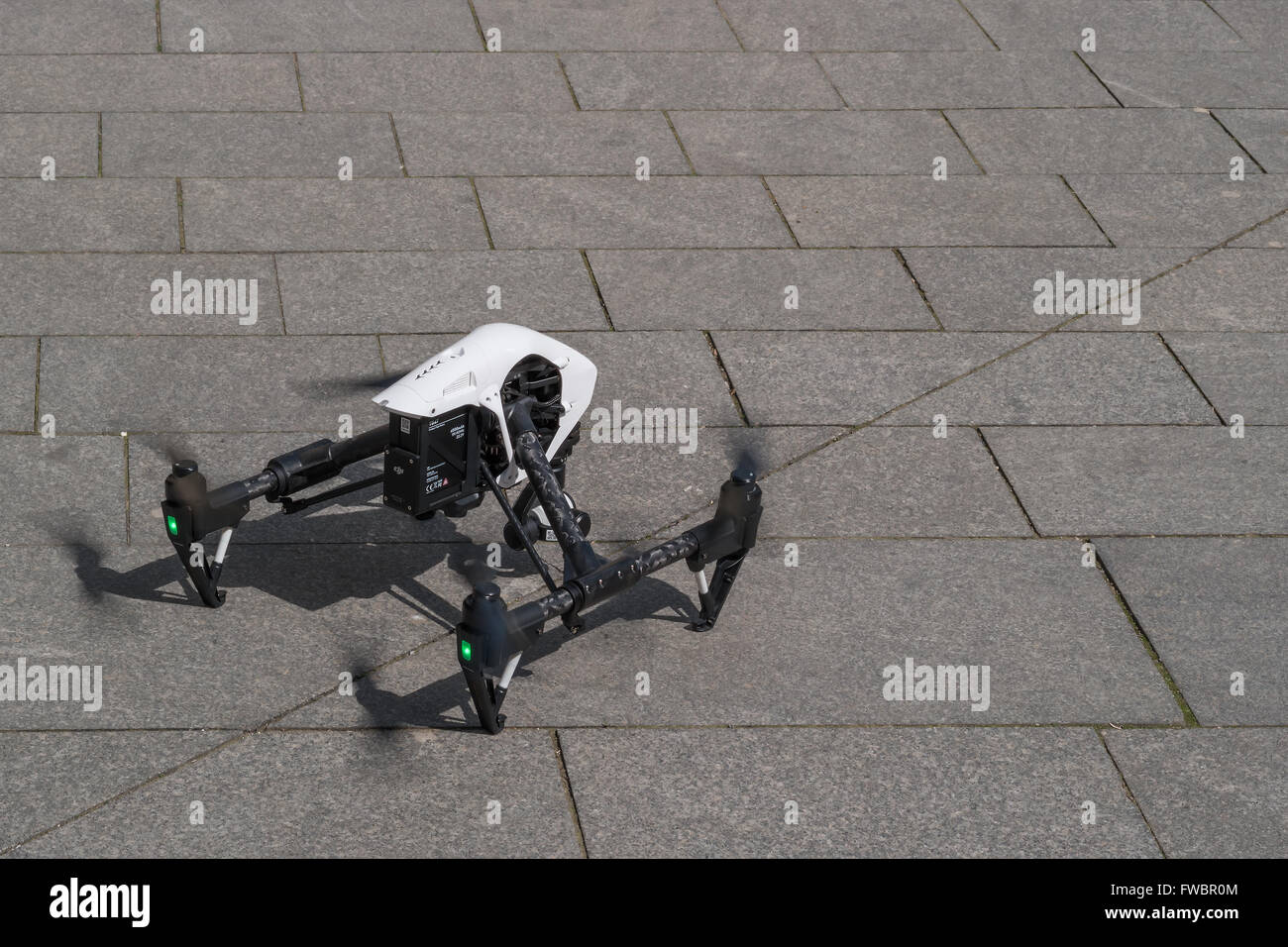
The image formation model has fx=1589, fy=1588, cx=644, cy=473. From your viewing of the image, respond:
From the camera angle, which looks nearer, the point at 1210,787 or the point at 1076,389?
the point at 1210,787

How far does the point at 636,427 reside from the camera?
29.1ft

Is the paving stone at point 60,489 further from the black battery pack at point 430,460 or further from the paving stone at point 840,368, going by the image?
the paving stone at point 840,368

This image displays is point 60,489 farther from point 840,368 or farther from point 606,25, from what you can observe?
point 606,25

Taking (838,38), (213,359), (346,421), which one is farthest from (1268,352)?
(213,359)

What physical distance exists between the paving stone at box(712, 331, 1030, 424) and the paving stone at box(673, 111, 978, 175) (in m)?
2.11

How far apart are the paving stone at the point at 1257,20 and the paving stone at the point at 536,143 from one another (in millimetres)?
Result: 5574

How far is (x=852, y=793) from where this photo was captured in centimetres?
668

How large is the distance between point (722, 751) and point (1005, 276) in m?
4.87

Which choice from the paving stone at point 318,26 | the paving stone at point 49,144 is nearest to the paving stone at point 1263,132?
the paving stone at point 318,26

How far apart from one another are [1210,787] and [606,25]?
852cm

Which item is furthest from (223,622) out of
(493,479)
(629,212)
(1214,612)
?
(1214,612)

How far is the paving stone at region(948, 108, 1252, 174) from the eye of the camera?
38.6 feet

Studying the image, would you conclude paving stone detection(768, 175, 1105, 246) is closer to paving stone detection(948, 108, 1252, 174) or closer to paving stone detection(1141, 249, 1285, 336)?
paving stone detection(948, 108, 1252, 174)

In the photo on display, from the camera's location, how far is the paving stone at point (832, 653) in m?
7.04
